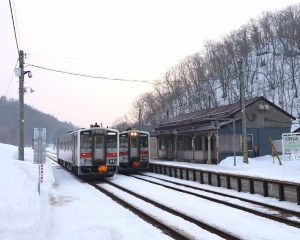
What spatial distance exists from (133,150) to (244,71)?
163ft

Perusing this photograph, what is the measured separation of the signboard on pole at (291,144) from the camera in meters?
25.7

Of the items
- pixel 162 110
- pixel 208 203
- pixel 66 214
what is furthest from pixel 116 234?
pixel 162 110

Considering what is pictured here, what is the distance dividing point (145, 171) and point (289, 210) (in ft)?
63.5

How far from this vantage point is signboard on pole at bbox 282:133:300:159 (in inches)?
1011

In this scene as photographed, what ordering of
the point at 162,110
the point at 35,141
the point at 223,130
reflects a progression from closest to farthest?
the point at 35,141 → the point at 223,130 → the point at 162,110

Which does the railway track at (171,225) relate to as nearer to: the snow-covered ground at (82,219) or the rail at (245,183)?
the snow-covered ground at (82,219)

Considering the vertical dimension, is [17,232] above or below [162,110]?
below

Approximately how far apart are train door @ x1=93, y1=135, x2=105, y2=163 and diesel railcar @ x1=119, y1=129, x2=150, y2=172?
463 cm

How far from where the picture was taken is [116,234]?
9023 mm

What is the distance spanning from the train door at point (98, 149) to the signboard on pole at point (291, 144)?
11469 millimetres

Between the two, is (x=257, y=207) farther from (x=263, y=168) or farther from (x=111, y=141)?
(x=263, y=168)

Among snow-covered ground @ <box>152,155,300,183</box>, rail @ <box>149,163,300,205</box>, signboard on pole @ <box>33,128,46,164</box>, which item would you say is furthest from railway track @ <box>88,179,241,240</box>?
snow-covered ground @ <box>152,155,300,183</box>

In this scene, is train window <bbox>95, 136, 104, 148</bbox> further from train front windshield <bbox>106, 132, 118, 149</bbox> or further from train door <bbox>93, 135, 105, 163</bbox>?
train front windshield <bbox>106, 132, 118, 149</bbox>

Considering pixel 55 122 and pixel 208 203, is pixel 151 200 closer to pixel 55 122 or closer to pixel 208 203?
pixel 208 203
